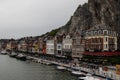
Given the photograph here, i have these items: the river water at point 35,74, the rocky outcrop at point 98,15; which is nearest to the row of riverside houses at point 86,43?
the rocky outcrop at point 98,15

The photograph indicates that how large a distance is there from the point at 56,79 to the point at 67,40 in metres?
56.0

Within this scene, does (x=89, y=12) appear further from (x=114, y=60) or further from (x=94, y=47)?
(x=114, y=60)

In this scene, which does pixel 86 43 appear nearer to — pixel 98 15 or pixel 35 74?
pixel 98 15

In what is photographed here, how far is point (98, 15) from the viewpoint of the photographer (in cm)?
13200

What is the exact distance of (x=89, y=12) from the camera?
140m

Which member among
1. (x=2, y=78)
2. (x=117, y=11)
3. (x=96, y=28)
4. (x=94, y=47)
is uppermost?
(x=117, y=11)

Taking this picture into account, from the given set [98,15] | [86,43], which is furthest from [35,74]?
[98,15]

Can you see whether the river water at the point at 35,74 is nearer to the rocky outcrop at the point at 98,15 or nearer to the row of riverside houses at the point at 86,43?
the row of riverside houses at the point at 86,43

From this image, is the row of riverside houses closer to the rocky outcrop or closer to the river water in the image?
the rocky outcrop

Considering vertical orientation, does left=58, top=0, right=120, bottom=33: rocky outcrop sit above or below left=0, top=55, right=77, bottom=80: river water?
above

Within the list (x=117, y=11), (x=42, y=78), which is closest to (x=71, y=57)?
(x=117, y=11)

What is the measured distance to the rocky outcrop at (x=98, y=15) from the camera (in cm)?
12169

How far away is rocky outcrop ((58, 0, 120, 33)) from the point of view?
121688 mm

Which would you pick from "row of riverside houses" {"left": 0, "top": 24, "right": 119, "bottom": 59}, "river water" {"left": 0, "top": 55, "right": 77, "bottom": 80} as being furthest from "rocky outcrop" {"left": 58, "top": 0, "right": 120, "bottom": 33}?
"river water" {"left": 0, "top": 55, "right": 77, "bottom": 80}
